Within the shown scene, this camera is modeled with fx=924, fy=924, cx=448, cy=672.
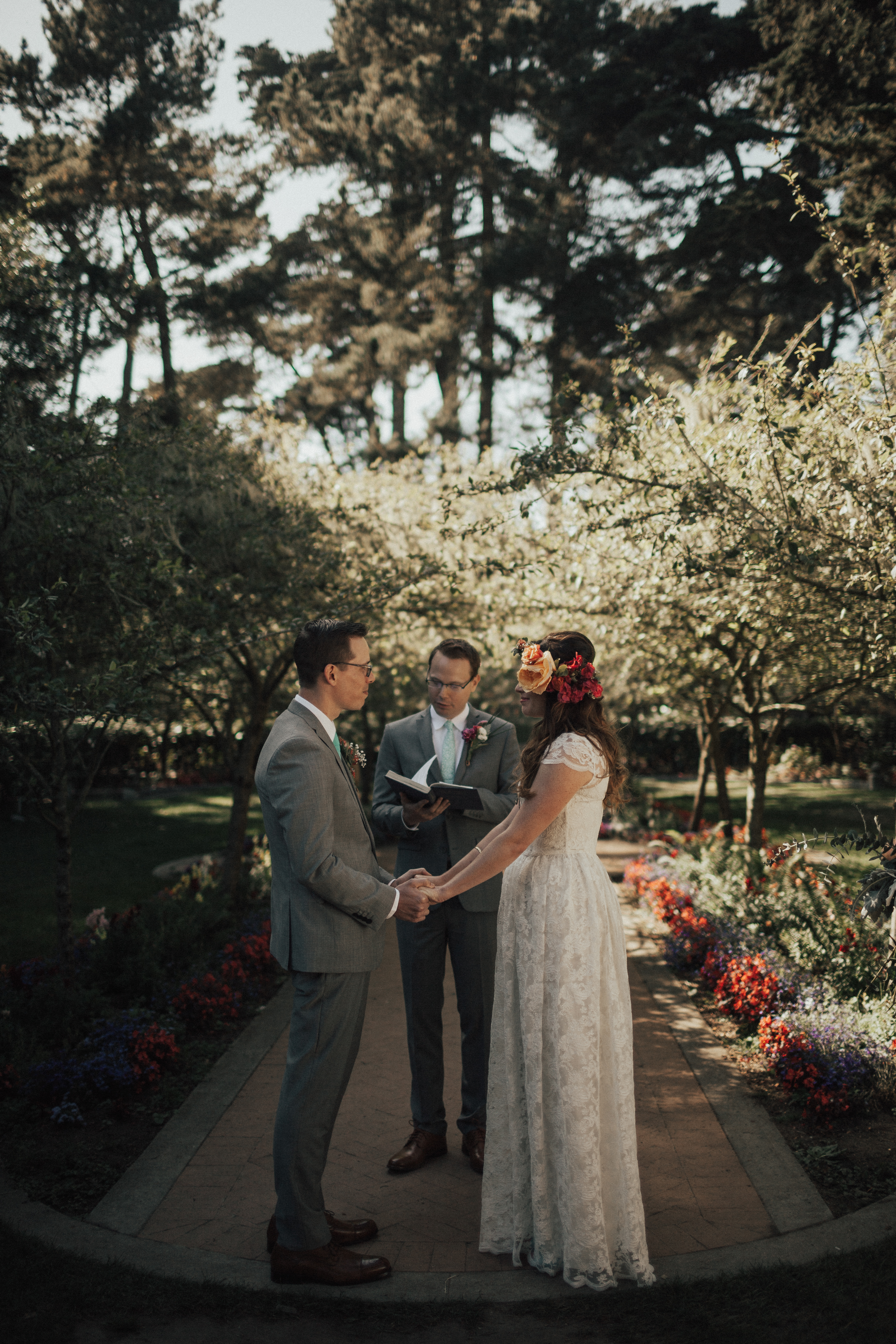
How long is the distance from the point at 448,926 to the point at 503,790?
676 mm

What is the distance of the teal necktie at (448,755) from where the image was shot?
4254 mm

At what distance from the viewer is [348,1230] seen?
3.31m

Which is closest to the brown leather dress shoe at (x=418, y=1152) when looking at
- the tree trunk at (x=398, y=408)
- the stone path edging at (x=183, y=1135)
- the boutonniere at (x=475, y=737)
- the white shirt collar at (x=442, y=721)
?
the stone path edging at (x=183, y=1135)

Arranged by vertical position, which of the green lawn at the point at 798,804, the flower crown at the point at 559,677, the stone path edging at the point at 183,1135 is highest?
the flower crown at the point at 559,677

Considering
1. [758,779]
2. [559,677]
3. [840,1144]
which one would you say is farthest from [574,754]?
[758,779]

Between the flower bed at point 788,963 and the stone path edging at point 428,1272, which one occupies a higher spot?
the flower bed at point 788,963

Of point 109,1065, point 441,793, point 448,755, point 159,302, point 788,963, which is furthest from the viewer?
point 159,302

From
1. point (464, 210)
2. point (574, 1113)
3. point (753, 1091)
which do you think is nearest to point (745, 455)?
point (753, 1091)

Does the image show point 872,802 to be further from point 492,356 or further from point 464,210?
point 464,210

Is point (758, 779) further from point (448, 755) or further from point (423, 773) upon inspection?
point (423, 773)

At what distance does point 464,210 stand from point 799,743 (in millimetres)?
14720

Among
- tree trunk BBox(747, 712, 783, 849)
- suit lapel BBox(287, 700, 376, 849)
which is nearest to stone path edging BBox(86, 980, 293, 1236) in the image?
suit lapel BBox(287, 700, 376, 849)

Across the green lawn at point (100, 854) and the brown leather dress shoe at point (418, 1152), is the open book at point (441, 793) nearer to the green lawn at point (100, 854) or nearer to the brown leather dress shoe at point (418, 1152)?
the brown leather dress shoe at point (418, 1152)

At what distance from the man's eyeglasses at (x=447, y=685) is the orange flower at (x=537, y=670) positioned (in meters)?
0.89
